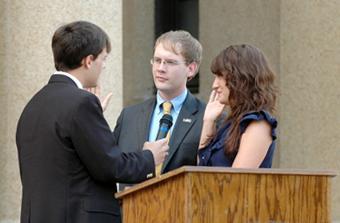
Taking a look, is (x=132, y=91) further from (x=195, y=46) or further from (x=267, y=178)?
(x=267, y=178)

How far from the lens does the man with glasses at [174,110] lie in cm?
549

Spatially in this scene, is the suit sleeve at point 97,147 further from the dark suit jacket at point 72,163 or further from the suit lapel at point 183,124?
the suit lapel at point 183,124

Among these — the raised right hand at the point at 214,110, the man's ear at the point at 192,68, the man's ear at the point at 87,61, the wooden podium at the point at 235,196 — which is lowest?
the wooden podium at the point at 235,196

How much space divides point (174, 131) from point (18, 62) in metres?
1.94

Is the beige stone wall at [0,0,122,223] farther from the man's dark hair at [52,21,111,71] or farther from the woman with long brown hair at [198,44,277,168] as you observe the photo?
the man's dark hair at [52,21,111,71]

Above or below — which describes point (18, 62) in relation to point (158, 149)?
above

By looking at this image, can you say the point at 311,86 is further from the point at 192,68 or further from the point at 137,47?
the point at 192,68

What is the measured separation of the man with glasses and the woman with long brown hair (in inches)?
16.6

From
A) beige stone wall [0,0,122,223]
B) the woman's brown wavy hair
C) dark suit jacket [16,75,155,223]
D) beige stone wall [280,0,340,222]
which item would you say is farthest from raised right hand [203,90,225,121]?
beige stone wall [280,0,340,222]

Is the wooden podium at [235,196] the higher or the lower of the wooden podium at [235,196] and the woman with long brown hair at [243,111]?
the lower

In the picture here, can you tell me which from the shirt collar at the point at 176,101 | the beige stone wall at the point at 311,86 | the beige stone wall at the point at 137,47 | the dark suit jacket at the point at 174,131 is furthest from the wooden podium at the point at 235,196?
the beige stone wall at the point at 137,47

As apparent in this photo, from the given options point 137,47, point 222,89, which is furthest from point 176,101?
point 137,47

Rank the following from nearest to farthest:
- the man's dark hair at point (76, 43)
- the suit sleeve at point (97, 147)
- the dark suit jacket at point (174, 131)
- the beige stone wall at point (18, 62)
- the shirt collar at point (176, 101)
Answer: the suit sleeve at point (97, 147) → the man's dark hair at point (76, 43) → the dark suit jacket at point (174, 131) → the shirt collar at point (176, 101) → the beige stone wall at point (18, 62)

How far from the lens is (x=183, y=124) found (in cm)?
557
